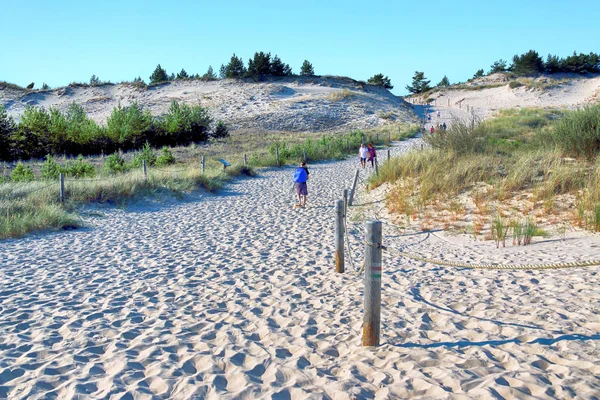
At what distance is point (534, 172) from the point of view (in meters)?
11.4

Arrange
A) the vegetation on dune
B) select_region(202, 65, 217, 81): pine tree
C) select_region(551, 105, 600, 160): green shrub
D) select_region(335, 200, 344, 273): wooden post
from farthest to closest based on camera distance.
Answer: select_region(202, 65, 217, 81): pine tree → select_region(551, 105, 600, 160): green shrub → the vegetation on dune → select_region(335, 200, 344, 273): wooden post

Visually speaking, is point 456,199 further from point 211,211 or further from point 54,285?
point 54,285

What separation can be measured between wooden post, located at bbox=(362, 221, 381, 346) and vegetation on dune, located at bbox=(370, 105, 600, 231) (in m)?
5.53

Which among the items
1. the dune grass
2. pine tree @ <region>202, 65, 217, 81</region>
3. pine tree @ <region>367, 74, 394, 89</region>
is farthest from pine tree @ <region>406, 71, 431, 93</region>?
the dune grass

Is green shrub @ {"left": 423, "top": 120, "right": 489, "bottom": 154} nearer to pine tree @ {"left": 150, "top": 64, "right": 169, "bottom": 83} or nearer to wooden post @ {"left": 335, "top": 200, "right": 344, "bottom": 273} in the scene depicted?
wooden post @ {"left": 335, "top": 200, "right": 344, "bottom": 273}

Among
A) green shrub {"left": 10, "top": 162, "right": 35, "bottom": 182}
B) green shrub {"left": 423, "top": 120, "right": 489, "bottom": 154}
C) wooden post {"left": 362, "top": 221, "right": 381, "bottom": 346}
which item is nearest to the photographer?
wooden post {"left": 362, "top": 221, "right": 381, "bottom": 346}

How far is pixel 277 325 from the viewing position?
5.28m

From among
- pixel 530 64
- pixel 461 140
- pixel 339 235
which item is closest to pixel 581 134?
pixel 461 140

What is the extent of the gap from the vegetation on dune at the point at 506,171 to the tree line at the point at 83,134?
78.8 ft

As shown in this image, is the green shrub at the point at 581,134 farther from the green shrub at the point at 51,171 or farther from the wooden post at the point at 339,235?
the green shrub at the point at 51,171

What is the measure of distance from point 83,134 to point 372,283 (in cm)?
3337

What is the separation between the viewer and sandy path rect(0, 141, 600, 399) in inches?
149

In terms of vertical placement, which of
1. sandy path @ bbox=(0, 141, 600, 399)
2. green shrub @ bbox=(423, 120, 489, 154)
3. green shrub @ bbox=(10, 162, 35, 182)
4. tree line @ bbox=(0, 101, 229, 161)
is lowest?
sandy path @ bbox=(0, 141, 600, 399)

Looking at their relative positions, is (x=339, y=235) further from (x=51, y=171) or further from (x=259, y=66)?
(x=259, y=66)
